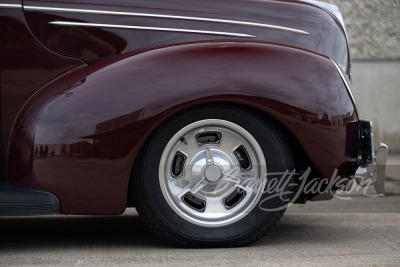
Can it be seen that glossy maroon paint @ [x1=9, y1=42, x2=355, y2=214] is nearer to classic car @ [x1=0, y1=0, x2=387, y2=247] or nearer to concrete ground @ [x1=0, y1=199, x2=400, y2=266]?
classic car @ [x1=0, y1=0, x2=387, y2=247]

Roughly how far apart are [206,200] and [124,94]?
71 cm

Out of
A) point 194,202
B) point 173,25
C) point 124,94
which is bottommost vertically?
point 194,202

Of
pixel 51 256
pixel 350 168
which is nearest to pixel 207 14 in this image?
pixel 350 168

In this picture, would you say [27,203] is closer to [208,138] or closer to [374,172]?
[208,138]

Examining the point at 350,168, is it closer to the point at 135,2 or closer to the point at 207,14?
the point at 207,14

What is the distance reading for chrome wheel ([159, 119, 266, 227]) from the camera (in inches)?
166

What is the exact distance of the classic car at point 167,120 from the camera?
4.07 metres

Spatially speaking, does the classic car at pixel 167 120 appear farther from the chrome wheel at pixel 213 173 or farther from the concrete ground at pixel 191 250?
the concrete ground at pixel 191 250

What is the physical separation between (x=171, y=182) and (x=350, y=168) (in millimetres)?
1009

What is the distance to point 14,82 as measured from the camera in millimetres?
4242

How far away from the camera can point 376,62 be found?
10977 millimetres

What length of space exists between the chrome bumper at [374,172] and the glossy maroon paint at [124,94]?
0.34 feet

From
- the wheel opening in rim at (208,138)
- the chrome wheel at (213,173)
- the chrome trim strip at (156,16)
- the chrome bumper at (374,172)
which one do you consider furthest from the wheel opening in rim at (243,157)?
the chrome trim strip at (156,16)

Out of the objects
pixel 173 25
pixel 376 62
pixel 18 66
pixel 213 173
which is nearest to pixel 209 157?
pixel 213 173
